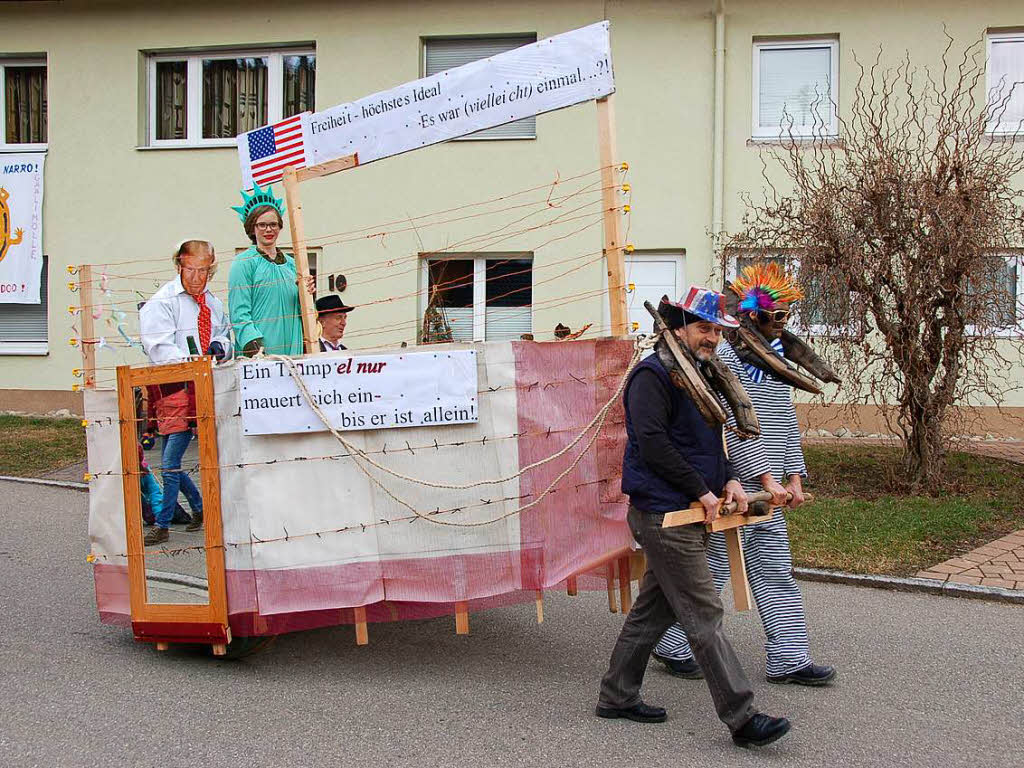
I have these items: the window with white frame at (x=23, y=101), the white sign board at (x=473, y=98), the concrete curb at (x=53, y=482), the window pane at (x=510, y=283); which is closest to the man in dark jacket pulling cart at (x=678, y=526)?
the white sign board at (x=473, y=98)

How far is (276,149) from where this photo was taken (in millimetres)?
5402

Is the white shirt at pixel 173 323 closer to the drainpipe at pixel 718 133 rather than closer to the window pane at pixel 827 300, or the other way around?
the window pane at pixel 827 300

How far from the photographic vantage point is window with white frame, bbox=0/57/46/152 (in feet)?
48.6

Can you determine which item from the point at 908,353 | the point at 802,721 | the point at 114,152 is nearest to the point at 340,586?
the point at 802,721

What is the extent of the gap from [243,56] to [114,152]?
2.26 m

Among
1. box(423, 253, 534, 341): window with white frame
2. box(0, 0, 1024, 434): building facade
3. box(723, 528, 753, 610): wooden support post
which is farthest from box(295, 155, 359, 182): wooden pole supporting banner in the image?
box(423, 253, 534, 341): window with white frame

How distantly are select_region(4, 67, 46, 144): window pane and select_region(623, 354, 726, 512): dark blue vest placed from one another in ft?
44.3

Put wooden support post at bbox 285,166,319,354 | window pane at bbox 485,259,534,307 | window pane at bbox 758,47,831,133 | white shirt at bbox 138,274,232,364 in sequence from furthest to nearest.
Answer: window pane at bbox 485,259,534,307
window pane at bbox 758,47,831,133
white shirt at bbox 138,274,232,364
wooden support post at bbox 285,166,319,354

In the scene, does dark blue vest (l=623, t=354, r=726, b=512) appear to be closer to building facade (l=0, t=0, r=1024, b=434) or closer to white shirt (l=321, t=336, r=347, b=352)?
white shirt (l=321, t=336, r=347, b=352)

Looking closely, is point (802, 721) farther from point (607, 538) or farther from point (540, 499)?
point (540, 499)

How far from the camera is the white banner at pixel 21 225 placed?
47.4ft

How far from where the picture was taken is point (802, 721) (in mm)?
4258

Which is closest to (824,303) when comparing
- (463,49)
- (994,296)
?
(994,296)

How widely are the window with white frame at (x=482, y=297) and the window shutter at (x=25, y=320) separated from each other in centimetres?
586
